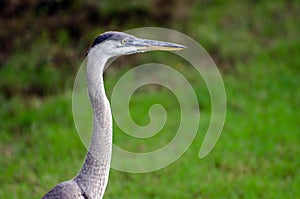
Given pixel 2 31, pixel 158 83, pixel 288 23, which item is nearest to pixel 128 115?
pixel 158 83

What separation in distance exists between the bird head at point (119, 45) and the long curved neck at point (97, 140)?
0.06 m

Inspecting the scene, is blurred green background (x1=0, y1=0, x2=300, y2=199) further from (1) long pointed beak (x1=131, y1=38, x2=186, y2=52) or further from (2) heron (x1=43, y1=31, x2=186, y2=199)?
(1) long pointed beak (x1=131, y1=38, x2=186, y2=52)

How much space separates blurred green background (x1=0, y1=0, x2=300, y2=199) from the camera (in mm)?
6230

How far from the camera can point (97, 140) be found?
13.8 feet

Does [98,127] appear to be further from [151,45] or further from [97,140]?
[151,45]

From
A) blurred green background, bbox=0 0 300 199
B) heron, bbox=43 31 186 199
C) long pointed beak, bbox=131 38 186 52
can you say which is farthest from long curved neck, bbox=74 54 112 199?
blurred green background, bbox=0 0 300 199

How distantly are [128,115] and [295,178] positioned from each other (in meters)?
2.03

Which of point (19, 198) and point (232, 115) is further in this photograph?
point (232, 115)

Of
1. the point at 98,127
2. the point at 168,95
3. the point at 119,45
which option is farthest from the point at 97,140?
the point at 168,95

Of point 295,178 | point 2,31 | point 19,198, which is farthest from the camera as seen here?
point 2,31

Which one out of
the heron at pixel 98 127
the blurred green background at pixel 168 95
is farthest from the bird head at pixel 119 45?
the blurred green background at pixel 168 95

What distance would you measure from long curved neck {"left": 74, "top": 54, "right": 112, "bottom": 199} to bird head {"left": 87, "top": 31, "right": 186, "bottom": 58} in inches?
2.2

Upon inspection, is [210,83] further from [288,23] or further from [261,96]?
[288,23]

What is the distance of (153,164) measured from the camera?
655cm
